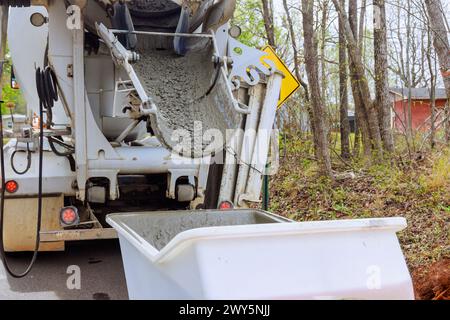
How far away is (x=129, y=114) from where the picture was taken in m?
5.48

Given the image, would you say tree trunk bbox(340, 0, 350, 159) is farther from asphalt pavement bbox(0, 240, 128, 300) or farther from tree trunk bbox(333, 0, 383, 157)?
asphalt pavement bbox(0, 240, 128, 300)

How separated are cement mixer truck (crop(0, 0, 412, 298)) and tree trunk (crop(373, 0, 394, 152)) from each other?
4876 mm

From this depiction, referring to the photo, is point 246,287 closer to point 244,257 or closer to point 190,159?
point 244,257

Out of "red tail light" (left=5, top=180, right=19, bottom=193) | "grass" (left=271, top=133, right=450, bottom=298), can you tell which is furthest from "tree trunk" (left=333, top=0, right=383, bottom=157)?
"red tail light" (left=5, top=180, right=19, bottom=193)

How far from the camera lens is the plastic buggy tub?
277 cm

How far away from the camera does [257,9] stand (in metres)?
14.4

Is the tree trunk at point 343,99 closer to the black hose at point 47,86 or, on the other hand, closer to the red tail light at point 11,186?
the black hose at point 47,86

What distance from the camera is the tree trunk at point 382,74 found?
10.4m

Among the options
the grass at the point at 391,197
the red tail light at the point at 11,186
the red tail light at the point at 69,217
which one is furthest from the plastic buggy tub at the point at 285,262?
the red tail light at the point at 11,186

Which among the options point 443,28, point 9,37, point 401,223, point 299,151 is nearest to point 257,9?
point 299,151

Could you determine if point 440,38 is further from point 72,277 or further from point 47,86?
point 72,277

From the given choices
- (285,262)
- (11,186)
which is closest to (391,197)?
(11,186)

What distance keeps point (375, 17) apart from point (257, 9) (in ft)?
14.7

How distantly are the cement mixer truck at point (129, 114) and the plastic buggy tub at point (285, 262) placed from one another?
1.77m
